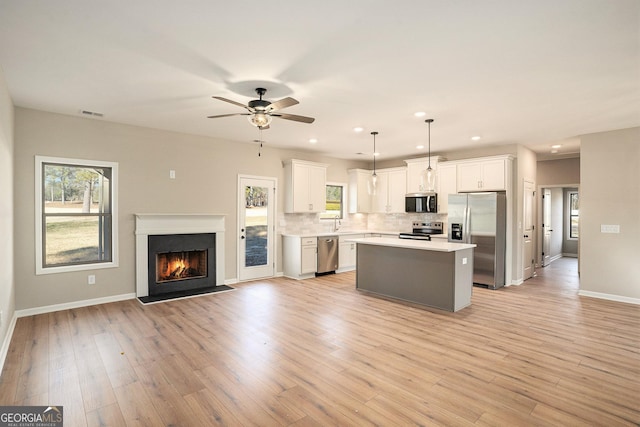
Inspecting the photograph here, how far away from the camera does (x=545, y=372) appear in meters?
2.89

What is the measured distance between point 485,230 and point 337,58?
4.78m

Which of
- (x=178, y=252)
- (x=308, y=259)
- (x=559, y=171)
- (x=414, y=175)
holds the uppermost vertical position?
(x=559, y=171)

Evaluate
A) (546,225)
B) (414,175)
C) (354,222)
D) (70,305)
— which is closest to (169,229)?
(70,305)

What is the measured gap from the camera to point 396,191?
7992 millimetres

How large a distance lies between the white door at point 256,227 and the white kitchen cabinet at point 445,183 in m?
3.51

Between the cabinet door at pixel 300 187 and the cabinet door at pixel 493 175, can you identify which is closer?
the cabinet door at pixel 493 175

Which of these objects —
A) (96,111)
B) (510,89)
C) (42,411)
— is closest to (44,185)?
(96,111)

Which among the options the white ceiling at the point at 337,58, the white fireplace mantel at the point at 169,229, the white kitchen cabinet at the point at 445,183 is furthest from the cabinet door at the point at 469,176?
the white fireplace mantel at the point at 169,229

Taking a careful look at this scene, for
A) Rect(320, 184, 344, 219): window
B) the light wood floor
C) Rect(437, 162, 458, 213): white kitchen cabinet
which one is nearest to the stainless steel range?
Rect(437, 162, 458, 213): white kitchen cabinet

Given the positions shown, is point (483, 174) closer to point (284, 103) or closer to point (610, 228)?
point (610, 228)

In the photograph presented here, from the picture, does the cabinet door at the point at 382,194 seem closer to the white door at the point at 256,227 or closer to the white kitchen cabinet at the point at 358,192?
the white kitchen cabinet at the point at 358,192

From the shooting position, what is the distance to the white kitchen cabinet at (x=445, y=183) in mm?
6945

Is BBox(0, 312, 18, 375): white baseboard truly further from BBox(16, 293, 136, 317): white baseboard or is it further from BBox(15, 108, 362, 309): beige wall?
BBox(15, 108, 362, 309): beige wall

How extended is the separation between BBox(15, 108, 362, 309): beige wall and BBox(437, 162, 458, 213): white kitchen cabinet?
3440mm
